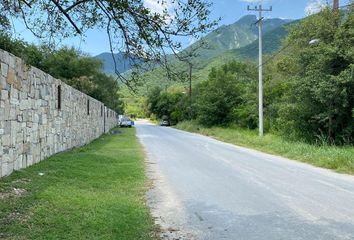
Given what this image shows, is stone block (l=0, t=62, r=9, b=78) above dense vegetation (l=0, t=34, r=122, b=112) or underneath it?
underneath

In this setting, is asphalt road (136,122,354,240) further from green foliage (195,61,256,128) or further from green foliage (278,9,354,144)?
green foliage (195,61,256,128)

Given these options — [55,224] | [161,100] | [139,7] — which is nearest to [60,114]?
[55,224]

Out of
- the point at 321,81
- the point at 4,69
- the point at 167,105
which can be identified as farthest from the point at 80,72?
the point at 167,105

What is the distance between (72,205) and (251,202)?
3787 millimetres

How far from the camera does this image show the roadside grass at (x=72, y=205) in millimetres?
6016

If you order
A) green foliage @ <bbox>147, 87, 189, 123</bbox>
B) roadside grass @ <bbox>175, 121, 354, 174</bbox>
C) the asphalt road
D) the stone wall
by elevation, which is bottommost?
the asphalt road

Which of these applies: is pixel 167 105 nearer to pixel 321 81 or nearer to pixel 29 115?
pixel 321 81

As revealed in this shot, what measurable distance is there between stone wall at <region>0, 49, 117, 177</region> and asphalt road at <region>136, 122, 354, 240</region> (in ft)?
11.4

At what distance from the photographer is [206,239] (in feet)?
20.6

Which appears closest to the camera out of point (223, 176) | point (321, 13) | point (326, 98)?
point (223, 176)

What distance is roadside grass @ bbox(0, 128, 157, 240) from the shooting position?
6.02m

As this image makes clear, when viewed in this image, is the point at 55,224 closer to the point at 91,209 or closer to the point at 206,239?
the point at 91,209

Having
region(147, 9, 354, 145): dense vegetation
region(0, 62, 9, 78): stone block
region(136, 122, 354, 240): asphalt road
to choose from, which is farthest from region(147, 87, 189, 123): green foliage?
region(0, 62, 9, 78): stone block

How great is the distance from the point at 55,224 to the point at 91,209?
3.91 feet
